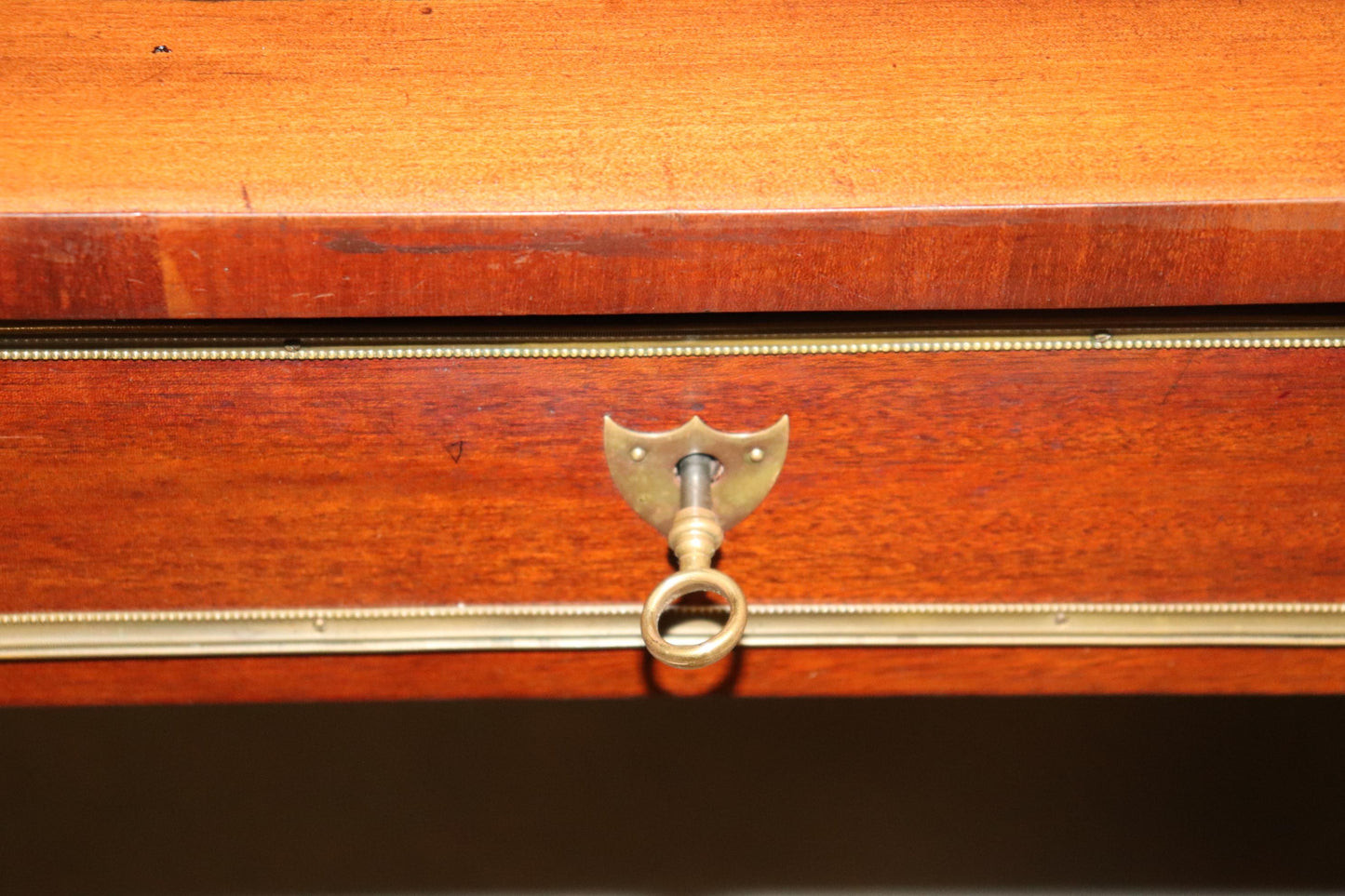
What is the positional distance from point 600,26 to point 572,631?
11.5 inches

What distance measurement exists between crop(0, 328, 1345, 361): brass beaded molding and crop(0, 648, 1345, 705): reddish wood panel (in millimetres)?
171

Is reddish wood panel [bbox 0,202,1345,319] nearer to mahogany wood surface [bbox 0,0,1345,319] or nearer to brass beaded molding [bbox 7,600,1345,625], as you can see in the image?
mahogany wood surface [bbox 0,0,1345,319]

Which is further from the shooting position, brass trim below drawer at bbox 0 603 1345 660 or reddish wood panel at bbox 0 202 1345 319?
brass trim below drawer at bbox 0 603 1345 660

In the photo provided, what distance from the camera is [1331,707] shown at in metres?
1.13

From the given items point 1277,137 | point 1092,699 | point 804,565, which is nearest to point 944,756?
point 1092,699

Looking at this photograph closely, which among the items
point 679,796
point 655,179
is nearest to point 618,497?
point 655,179

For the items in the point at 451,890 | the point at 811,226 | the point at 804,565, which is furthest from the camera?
the point at 451,890

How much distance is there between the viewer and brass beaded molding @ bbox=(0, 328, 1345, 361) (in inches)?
18.8

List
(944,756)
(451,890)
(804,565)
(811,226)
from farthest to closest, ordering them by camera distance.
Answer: (944,756) → (451,890) → (804,565) → (811,226)

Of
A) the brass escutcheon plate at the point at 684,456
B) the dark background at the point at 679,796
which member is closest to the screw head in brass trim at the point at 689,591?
the brass escutcheon plate at the point at 684,456

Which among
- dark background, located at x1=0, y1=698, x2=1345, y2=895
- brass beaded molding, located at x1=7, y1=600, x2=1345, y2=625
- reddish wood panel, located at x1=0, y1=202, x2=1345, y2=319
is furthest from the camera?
dark background, located at x1=0, y1=698, x2=1345, y2=895

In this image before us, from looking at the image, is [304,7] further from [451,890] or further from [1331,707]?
[1331,707]

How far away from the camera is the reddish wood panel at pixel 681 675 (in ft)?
1.92

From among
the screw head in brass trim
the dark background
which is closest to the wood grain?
the screw head in brass trim
